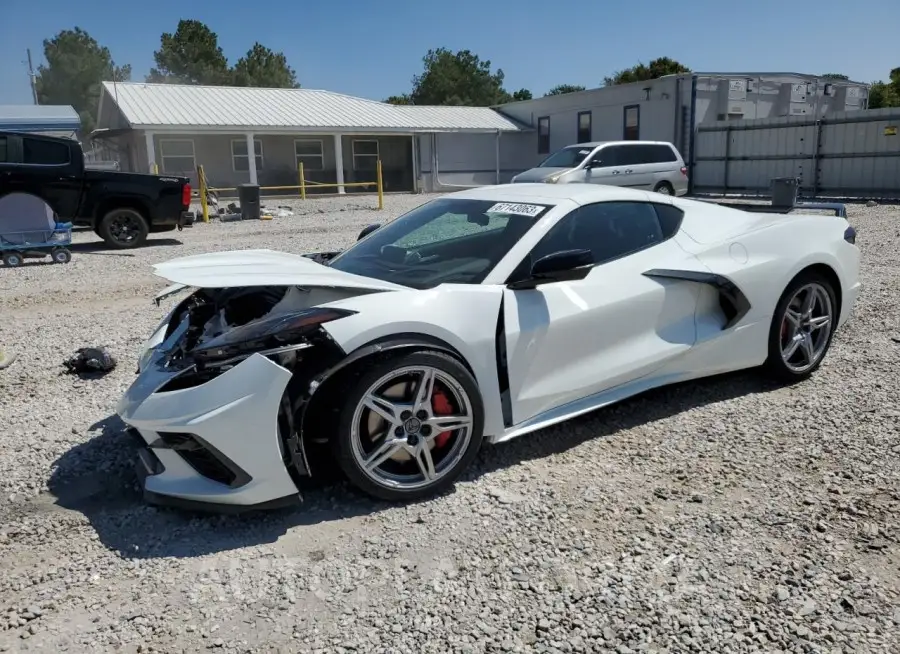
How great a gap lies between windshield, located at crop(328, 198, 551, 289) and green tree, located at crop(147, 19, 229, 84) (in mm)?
71072

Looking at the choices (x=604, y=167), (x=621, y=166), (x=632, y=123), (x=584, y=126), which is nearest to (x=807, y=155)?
(x=621, y=166)

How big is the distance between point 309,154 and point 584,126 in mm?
11986

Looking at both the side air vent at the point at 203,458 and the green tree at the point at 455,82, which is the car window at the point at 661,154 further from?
the green tree at the point at 455,82

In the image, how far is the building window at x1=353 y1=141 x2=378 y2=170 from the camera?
3272 cm

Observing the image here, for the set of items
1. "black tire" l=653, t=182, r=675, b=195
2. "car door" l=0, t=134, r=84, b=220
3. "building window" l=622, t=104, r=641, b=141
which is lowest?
"black tire" l=653, t=182, r=675, b=195

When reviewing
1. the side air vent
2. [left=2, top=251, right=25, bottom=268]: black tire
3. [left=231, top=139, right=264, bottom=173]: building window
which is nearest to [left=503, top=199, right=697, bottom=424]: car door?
the side air vent

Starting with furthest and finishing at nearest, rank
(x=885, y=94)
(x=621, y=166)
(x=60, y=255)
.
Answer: (x=885, y=94)
(x=621, y=166)
(x=60, y=255)

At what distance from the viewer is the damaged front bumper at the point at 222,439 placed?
2.93 metres

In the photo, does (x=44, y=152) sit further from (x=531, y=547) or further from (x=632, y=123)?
(x=632, y=123)

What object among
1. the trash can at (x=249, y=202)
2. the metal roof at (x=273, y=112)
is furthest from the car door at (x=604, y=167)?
the metal roof at (x=273, y=112)

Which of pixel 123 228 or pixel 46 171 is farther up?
pixel 46 171

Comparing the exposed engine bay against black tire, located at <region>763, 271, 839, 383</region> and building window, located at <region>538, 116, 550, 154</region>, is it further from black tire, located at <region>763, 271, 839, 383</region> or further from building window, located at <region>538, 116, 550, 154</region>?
building window, located at <region>538, 116, 550, 154</region>

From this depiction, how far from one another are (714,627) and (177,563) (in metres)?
2.04

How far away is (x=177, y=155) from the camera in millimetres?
28516
